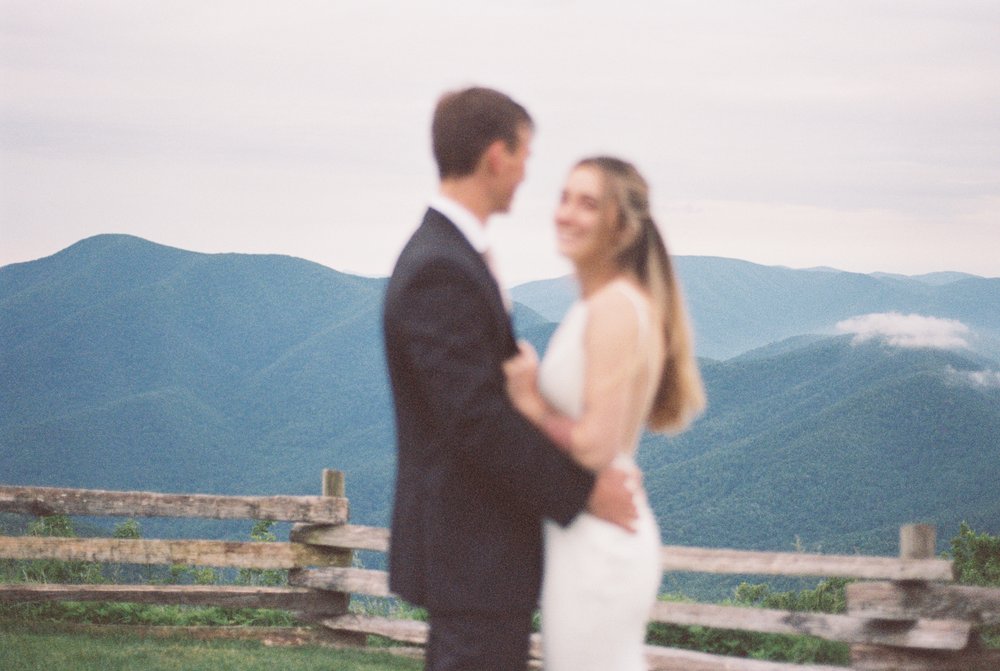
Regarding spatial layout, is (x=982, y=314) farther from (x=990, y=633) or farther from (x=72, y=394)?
(x=990, y=633)

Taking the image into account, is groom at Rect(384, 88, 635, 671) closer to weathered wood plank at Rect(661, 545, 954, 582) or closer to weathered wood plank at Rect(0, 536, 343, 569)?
weathered wood plank at Rect(661, 545, 954, 582)

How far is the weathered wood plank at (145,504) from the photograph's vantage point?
7699 mm

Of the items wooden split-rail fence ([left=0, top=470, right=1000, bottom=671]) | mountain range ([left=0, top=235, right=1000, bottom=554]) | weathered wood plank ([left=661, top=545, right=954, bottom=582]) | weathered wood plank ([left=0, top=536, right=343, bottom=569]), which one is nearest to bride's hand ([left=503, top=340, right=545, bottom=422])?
weathered wood plank ([left=661, top=545, right=954, bottom=582])

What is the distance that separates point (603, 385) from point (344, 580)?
6030 millimetres

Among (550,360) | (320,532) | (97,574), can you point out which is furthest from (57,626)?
(550,360)

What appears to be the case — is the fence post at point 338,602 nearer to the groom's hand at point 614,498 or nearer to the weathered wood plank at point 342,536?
the weathered wood plank at point 342,536

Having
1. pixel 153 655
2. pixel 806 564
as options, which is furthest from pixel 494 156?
pixel 153 655

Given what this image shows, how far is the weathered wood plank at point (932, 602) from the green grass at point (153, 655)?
2921 mm

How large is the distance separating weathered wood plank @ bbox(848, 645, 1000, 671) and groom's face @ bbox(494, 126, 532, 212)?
514cm

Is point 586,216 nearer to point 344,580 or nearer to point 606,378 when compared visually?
point 606,378

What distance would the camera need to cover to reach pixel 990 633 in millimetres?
8711

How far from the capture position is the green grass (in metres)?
6.61

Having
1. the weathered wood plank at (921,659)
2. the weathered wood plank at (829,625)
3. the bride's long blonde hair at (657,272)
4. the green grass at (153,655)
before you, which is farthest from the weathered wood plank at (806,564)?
the bride's long blonde hair at (657,272)

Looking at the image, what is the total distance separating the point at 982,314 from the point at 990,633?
168315mm
